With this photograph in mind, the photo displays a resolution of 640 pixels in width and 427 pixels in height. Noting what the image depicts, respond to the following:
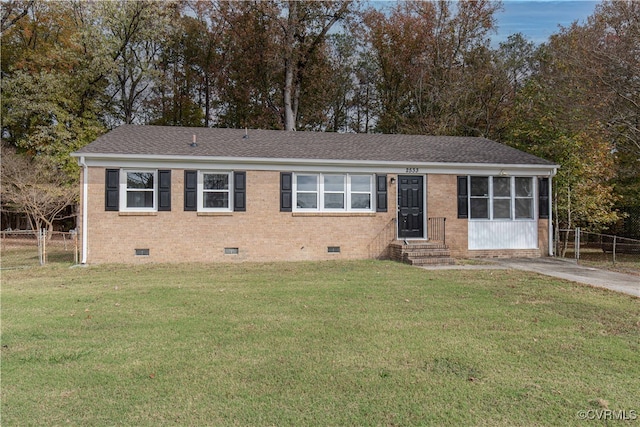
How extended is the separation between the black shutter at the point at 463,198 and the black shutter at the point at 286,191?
559 centimetres

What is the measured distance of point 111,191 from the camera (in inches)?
483

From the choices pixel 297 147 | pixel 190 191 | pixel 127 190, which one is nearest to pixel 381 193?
pixel 297 147

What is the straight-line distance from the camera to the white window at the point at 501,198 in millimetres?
14180

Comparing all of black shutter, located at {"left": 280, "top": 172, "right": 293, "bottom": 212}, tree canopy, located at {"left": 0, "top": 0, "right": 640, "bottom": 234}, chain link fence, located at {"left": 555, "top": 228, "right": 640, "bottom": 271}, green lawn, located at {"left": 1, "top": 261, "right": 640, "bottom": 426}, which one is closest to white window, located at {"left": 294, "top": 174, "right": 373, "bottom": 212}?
black shutter, located at {"left": 280, "top": 172, "right": 293, "bottom": 212}

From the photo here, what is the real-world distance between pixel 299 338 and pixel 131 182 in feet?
31.1

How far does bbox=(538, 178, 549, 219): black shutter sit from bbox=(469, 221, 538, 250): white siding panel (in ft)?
1.37

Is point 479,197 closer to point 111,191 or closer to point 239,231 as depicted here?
point 239,231

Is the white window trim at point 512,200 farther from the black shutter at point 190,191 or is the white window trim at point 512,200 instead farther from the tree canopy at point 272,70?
the black shutter at point 190,191

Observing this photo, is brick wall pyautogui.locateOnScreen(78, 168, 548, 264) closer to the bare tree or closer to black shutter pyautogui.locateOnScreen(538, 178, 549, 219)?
black shutter pyautogui.locateOnScreen(538, 178, 549, 219)

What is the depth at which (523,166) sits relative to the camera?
14039mm

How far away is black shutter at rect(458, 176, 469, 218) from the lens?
14.0 m

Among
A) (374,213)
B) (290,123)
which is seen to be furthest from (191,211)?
(290,123)

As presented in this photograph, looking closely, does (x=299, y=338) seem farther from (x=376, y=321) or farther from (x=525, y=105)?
(x=525, y=105)

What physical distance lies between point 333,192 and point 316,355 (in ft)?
30.6
